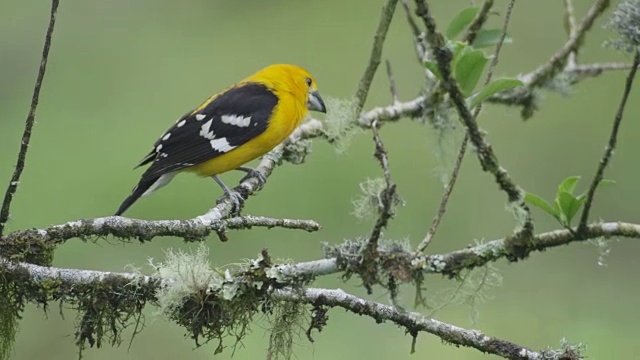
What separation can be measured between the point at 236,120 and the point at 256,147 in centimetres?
12

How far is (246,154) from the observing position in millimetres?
3732

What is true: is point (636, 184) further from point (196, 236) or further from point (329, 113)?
point (196, 236)

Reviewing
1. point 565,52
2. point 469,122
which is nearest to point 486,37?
point 565,52

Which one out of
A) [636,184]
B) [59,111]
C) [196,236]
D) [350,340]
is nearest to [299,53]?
[59,111]

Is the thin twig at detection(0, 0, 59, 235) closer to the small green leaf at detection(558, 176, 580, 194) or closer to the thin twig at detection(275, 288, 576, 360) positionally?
the thin twig at detection(275, 288, 576, 360)

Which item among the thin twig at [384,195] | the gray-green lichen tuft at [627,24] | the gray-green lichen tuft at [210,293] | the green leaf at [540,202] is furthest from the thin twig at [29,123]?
the gray-green lichen tuft at [627,24]

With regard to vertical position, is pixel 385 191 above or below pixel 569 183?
below

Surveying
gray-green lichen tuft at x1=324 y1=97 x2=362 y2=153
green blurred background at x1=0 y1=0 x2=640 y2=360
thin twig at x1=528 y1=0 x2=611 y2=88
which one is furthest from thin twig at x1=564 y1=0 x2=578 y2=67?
gray-green lichen tuft at x1=324 y1=97 x2=362 y2=153

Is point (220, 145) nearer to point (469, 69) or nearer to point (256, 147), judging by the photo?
point (256, 147)

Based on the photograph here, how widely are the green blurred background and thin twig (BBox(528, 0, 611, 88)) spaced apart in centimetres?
52

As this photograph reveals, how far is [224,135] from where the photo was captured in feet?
12.2

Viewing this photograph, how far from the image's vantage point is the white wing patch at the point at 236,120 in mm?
3719

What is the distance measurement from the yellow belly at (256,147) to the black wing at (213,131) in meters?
0.02

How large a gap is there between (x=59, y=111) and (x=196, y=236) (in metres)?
7.53
